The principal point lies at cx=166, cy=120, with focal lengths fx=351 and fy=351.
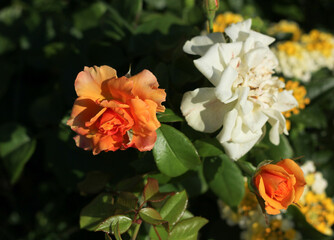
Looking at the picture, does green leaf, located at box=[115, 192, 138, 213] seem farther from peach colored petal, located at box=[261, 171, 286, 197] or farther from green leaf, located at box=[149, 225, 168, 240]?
peach colored petal, located at box=[261, 171, 286, 197]

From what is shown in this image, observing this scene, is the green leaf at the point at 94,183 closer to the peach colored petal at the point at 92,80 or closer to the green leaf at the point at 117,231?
the green leaf at the point at 117,231

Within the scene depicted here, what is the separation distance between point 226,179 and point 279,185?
241 mm

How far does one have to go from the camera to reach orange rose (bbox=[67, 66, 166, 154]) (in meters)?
0.56

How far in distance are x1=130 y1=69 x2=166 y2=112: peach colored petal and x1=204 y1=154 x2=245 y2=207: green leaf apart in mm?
304

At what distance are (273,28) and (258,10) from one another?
0.37 m

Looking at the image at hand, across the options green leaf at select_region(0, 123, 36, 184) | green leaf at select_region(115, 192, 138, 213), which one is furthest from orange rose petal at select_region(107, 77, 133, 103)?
green leaf at select_region(0, 123, 36, 184)

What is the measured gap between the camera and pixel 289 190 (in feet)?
2.00

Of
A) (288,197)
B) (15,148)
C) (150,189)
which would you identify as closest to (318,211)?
(288,197)

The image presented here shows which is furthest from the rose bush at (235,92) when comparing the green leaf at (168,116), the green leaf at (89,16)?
the green leaf at (89,16)

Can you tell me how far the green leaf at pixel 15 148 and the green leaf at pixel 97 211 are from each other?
1.15 ft

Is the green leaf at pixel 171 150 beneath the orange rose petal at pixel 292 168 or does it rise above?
beneath

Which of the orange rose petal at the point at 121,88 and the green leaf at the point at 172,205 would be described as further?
the green leaf at the point at 172,205

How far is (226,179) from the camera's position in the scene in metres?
0.83

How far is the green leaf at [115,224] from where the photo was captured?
24.9 inches
